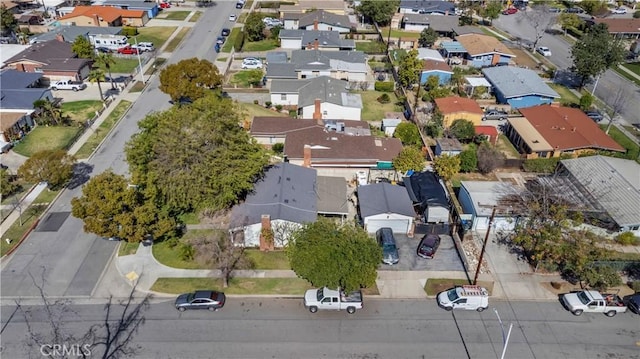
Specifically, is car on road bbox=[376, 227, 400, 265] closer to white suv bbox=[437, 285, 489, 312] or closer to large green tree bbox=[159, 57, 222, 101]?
white suv bbox=[437, 285, 489, 312]

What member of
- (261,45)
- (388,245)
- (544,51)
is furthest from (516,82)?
(261,45)

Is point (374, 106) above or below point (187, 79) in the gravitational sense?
below

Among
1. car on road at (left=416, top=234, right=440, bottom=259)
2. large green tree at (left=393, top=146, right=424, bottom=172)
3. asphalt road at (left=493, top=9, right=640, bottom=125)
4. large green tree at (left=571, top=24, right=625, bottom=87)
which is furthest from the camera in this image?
large green tree at (left=571, top=24, right=625, bottom=87)

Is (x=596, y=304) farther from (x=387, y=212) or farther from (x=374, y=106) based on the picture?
(x=374, y=106)

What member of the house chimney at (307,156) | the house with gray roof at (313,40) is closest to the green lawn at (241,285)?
the house chimney at (307,156)

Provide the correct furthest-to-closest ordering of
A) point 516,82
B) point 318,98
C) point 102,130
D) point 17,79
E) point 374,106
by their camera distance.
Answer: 1. point 516,82
2. point 374,106
3. point 17,79
4. point 318,98
5. point 102,130

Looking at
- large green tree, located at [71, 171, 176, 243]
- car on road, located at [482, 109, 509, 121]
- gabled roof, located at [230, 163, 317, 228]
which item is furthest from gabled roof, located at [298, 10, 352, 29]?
large green tree, located at [71, 171, 176, 243]

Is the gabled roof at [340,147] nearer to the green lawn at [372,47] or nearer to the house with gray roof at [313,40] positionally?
the house with gray roof at [313,40]

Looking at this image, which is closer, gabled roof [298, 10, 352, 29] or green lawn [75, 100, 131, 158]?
green lawn [75, 100, 131, 158]
